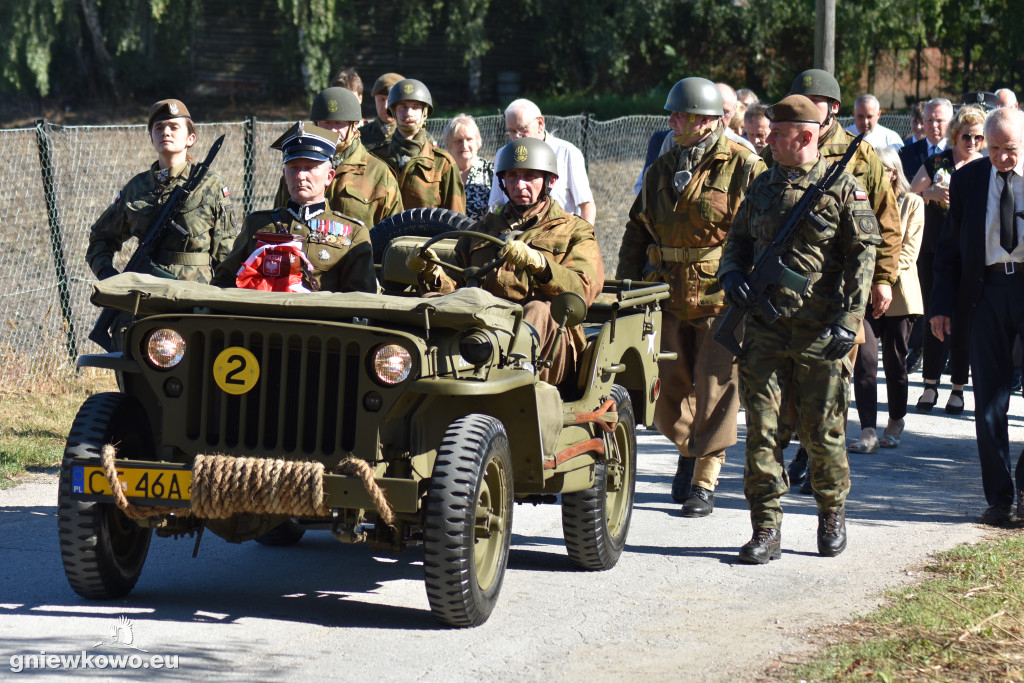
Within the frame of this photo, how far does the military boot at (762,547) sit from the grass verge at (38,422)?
418 cm

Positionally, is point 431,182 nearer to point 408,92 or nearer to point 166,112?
point 408,92

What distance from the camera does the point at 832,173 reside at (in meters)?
6.48

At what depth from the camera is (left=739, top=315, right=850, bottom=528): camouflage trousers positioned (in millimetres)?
6621

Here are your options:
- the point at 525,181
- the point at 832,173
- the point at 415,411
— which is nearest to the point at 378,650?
the point at 415,411

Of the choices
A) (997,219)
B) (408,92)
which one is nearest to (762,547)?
(997,219)

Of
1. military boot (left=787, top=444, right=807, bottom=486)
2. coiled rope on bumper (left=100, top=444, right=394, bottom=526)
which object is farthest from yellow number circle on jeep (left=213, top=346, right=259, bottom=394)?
military boot (left=787, top=444, right=807, bottom=486)

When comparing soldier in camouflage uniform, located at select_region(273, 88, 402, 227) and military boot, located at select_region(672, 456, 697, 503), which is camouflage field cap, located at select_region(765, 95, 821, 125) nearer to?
military boot, located at select_region(672, 456, 697, 503)

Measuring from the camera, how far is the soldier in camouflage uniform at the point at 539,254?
6.24 meters

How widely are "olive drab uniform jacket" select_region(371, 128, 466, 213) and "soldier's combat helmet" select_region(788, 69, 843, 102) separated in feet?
7.79

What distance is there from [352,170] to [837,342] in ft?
11.1

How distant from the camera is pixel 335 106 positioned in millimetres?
8602

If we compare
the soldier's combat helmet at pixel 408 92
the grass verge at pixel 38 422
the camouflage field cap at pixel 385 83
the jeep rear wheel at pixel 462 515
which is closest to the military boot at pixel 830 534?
the jeep rear wheel at pixel 462 515

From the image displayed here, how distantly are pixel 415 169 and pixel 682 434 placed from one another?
2.61 m

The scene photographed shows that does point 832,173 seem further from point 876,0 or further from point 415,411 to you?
point 876,0
